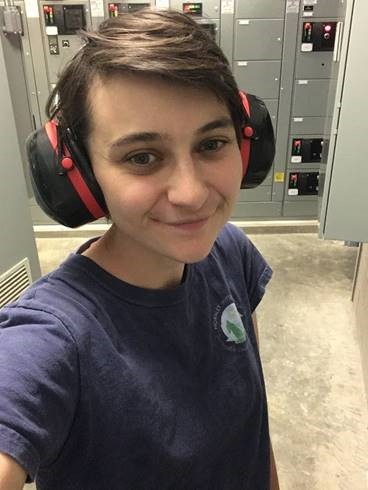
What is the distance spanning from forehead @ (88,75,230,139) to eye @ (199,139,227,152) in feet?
0.12

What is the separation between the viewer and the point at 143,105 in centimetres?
56

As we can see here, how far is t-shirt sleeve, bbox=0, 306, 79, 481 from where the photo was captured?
487mm

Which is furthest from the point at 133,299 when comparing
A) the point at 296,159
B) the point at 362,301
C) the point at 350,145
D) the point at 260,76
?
the point at 296,159

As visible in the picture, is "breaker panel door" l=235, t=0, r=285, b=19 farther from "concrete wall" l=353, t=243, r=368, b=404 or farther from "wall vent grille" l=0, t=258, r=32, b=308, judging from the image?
"wall vent grille" l=0, t=258, r=32, b=308

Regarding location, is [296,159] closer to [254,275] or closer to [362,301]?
[362,301]

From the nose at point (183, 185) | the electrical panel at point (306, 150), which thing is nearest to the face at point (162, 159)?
the nose at point (183, 185)

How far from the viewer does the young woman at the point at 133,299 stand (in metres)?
0.55

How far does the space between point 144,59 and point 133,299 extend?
1.14 ft

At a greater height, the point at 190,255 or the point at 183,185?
the point at 183,185

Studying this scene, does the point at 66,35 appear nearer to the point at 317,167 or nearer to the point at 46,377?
the point at 317,167

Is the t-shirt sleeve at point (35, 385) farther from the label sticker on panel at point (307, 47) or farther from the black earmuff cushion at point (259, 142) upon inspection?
the label sticker on panel at point (307, 47)

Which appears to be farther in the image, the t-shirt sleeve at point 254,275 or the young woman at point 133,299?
the t-shirt sleeve at point 254,275

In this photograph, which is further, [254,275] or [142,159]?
[254,275]

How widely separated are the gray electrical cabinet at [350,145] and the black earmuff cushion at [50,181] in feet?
5.22
